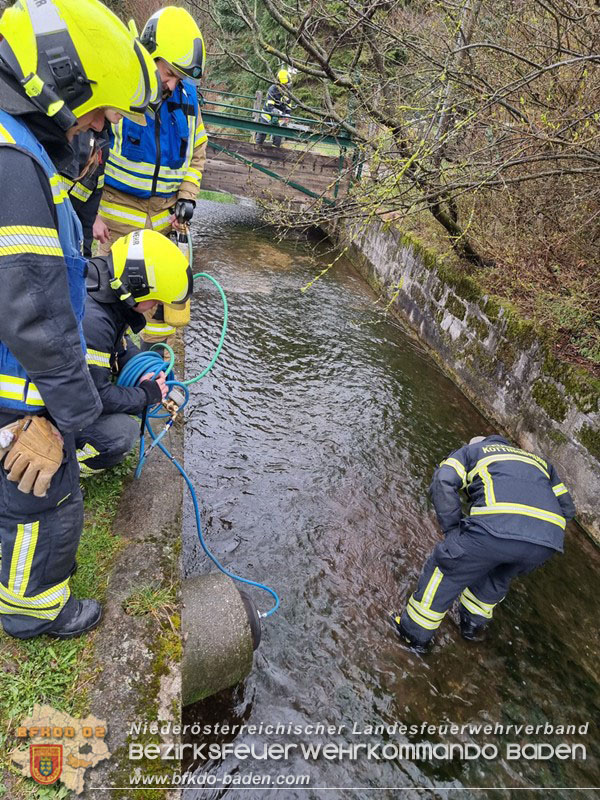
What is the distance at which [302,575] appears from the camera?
3.74 metres

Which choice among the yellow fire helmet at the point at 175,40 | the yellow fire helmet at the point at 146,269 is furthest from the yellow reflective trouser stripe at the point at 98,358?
the yellow fire helmet at the point at 175,40

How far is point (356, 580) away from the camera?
3807mm

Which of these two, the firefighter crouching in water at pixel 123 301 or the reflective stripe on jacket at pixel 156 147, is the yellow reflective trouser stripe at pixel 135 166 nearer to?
the reflective stripe on jacket at pixel 156 147

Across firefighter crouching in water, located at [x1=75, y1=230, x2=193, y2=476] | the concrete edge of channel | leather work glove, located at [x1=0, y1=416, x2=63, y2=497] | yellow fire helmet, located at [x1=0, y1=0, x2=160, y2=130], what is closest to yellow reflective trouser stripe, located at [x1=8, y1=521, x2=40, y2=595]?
leather work glove, located at [x1=0, y1=416, x2=63, y2=497]

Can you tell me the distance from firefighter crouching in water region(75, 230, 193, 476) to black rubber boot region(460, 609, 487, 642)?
9.02 feet

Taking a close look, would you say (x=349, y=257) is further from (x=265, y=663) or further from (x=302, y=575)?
(x=265, y=663)

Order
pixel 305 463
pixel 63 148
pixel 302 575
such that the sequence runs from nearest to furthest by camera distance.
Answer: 1. pixel 63 148
2. pixel 302 575
3. pixel 305 463

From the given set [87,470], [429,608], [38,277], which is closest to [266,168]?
[87,470]

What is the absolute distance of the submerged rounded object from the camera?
2.50m

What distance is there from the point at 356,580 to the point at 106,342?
2.59 metres

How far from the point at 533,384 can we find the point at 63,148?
5.40 meters

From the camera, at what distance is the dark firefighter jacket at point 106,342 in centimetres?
277

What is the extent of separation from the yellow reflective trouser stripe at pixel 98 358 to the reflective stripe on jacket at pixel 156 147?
1.81 metres

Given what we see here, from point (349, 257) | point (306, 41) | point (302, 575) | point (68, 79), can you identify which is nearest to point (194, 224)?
point (349, 257)
